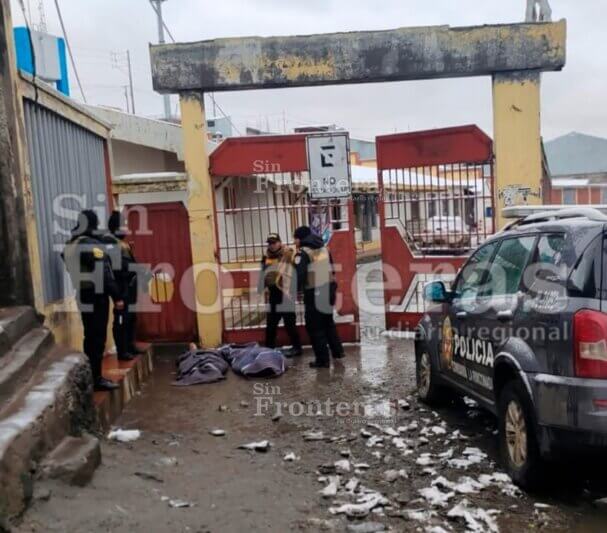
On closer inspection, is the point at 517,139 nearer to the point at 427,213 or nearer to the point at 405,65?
the point at 427,213

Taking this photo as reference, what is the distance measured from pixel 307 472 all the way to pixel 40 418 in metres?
2.03

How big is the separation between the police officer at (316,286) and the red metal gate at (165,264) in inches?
81.0

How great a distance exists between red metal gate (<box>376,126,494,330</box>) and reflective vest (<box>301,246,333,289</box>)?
1.69 metres

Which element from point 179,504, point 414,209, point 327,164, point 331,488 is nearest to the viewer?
point 179,504

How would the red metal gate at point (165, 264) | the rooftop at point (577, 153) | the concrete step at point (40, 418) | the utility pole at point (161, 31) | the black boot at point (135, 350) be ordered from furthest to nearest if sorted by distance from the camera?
the rooftop at point (577, 153)
the utility pole at point (161, 31)
the red metal gate at point (165, 264)
the black boot at point (135, 350)
the concrete step at point (40, 418)

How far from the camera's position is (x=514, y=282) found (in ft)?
14.7

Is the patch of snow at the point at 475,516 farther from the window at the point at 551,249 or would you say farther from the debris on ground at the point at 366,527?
the window at the point at 551,249

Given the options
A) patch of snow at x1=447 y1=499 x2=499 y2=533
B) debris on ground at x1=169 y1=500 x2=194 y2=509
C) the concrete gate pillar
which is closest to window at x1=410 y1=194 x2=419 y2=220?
the concrete gate pillar

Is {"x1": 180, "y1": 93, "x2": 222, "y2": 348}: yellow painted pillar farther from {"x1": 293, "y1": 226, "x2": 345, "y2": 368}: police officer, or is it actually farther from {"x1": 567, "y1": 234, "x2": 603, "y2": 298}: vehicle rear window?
{"x1": 567, "y1": 234, "x2": 603, "y2": 298}: vehicle rear window

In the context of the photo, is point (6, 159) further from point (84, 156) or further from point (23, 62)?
point (84, 156)

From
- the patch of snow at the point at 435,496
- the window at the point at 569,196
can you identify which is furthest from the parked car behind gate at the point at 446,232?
the window at the point at 569,196

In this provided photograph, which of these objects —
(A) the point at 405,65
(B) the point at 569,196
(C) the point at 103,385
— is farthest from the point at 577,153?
(C) the point at 103,385

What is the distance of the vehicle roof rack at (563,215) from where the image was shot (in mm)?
3953

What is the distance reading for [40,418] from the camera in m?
3.82
